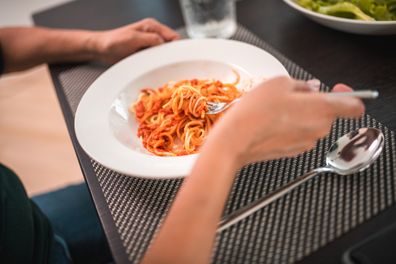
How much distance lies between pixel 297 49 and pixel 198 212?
563mm

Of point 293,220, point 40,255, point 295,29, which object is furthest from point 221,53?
point 40,255

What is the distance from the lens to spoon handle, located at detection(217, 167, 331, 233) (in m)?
0.57

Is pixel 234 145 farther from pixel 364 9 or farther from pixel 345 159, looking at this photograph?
pixel 364 9

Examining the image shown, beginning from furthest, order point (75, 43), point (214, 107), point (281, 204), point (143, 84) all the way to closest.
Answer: point (75, 43) < point (143, 84) < point (214, 107) < point (281, 204)

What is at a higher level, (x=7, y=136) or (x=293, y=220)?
(x=293, y=220)

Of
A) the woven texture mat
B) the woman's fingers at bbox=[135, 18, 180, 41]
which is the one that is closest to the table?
the woven texture mat

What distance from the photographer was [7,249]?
801 mm

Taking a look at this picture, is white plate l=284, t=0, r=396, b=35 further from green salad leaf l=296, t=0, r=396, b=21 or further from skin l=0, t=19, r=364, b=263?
skin l=0, t=19, r=364, b=263

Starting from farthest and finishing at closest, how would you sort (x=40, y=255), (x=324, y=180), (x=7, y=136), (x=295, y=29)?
(x=7, y=136), (x=295, y=29), (x=40, y=255), (x=324, y=180)

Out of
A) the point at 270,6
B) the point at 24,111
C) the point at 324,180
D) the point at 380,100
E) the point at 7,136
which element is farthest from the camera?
the point at 24,111

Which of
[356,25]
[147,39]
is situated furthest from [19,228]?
[356,25]

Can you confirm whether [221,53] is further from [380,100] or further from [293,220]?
[293,220]

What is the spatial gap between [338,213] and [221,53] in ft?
1.47

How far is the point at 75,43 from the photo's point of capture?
3.33ft
